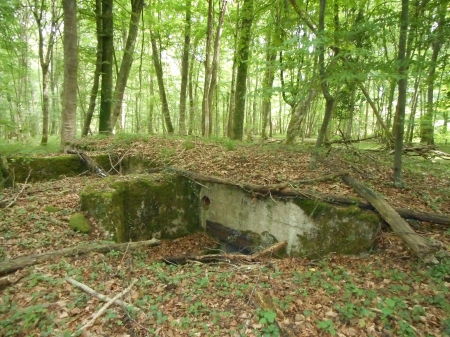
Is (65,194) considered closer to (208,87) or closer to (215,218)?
(215,218)

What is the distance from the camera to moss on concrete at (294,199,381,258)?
4609 mm

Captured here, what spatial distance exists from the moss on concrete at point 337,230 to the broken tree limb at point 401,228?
185 millimetres

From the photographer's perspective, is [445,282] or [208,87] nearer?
[445,282]

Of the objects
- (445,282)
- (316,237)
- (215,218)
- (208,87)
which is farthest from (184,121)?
(445,282)

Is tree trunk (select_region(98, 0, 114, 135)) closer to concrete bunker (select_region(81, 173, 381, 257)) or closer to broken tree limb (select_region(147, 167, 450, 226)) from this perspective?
concrete bunker (select_region(81, 173, 381, 257))

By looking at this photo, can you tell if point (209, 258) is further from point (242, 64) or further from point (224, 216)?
point (242, 64)

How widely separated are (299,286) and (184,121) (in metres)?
11.7

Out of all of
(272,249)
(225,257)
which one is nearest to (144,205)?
(225,257)

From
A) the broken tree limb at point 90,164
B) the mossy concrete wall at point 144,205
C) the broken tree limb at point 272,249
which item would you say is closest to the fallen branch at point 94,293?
the mossy concrete wall at point 144,205

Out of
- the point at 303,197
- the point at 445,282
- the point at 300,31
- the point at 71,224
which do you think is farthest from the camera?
the point at 300,31

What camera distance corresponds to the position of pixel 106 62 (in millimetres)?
10594

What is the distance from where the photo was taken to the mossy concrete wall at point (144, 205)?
17.3ft

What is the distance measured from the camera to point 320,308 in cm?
324

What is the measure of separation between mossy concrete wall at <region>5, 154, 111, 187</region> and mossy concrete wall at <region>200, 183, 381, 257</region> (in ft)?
14.0
